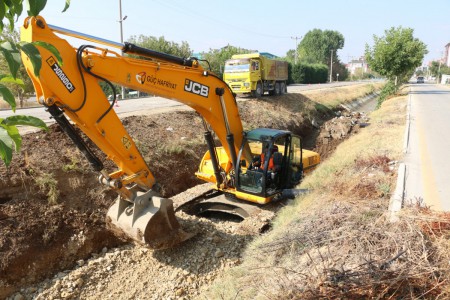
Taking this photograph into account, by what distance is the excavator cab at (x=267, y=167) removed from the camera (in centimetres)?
802

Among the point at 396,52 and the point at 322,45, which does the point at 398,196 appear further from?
the point at 322,45

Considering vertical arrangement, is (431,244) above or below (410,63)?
below

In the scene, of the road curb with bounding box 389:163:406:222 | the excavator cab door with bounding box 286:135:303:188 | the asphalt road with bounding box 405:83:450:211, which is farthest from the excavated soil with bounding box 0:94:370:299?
the asphalt road with bounding box 405:83:450:211

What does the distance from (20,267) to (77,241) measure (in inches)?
44.9

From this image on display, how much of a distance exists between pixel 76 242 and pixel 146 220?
2469 millimetres

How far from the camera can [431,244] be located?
14.1 feet

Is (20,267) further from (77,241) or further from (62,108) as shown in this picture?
(62,108)

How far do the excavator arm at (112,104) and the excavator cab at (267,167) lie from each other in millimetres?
1411

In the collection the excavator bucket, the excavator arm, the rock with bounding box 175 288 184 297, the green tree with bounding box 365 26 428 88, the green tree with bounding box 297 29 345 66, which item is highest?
the green tree with bounding box 297 29 345 66

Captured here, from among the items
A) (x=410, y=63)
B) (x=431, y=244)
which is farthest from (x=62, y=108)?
(x=410, y=63)

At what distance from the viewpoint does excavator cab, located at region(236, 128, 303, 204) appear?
8018mm

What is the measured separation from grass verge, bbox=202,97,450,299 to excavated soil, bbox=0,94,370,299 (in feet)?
3.07

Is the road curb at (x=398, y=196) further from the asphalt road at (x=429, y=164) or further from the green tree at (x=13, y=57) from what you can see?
the green tree at (x=13, y=57)

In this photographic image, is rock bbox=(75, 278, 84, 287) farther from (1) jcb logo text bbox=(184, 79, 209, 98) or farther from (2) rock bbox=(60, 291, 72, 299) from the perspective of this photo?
(1) jcb logo text bbox=(184, 79, 209, 98)
